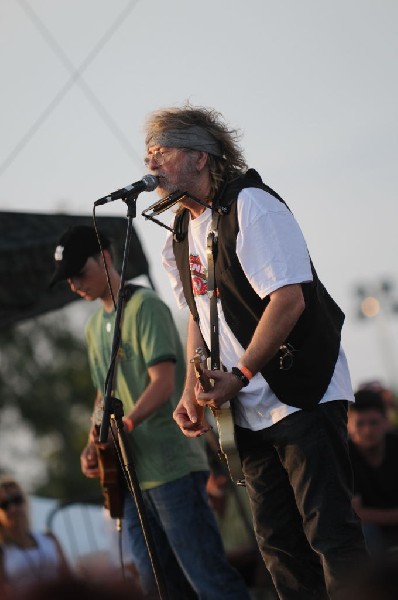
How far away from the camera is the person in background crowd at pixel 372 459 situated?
6512 millimetres

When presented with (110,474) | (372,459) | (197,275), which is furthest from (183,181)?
(372,459)

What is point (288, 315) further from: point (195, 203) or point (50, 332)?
point (50, 332)

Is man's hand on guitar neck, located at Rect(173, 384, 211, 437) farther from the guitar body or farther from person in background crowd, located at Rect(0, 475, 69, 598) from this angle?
person in background crowd, located at Rect(0, 475, 69, 598)

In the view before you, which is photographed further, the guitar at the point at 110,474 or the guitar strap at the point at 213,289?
the guitar at the point at 110,474

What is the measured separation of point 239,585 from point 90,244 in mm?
1717

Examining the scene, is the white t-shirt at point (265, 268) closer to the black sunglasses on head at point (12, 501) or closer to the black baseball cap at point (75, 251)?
the black baseball cap at point (75, 251)


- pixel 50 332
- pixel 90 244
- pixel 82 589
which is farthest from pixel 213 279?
pixel 50 332

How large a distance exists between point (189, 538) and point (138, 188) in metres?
1.69

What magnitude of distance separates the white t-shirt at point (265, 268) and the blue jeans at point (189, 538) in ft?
3.67

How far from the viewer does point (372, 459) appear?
21.6 ft

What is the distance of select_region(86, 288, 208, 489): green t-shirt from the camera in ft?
15.8

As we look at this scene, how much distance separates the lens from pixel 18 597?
1.69m

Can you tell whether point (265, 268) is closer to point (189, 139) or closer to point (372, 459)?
point (189, 139)

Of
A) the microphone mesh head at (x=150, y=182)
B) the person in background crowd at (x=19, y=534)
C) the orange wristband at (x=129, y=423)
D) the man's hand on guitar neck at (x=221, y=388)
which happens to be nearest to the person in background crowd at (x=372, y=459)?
the person in background crowd at (x=19, y=534)
